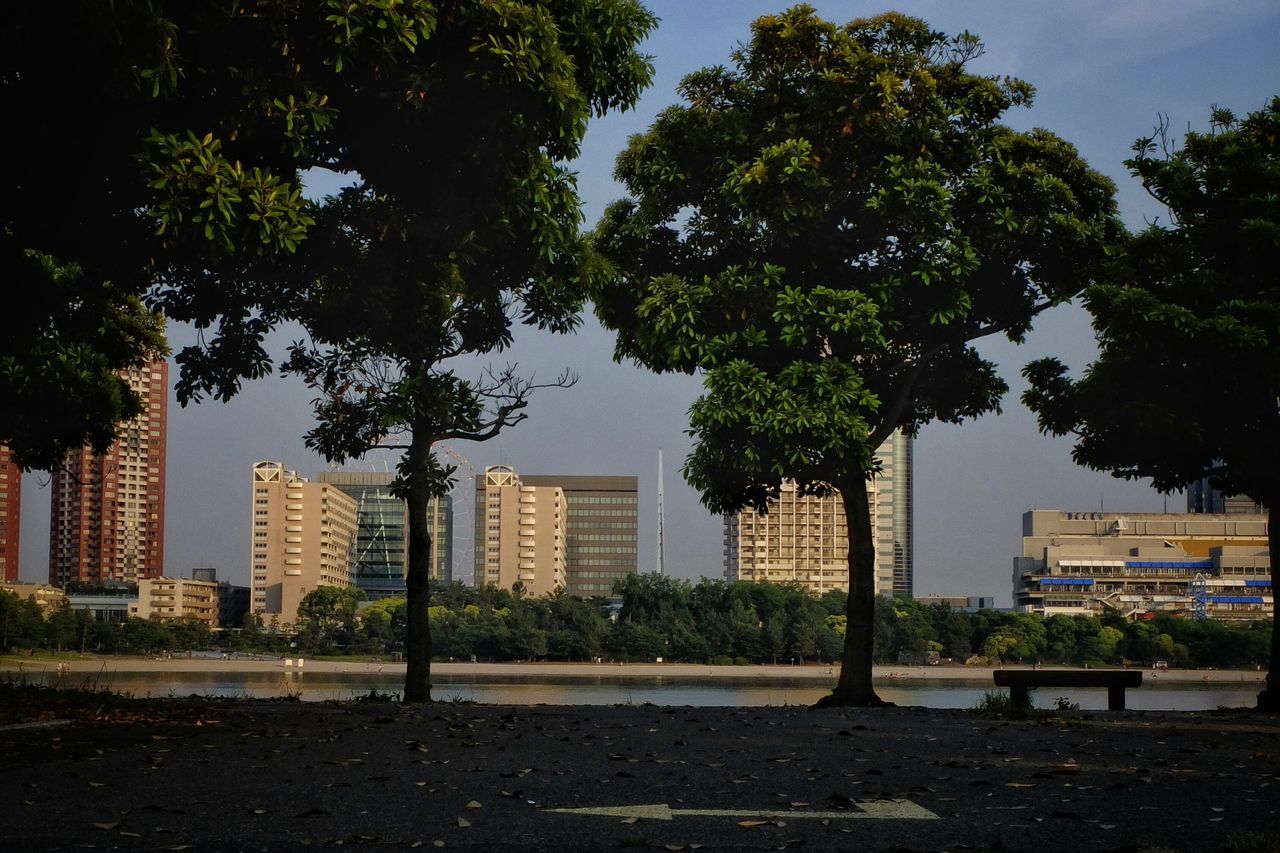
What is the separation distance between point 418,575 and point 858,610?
8405mm

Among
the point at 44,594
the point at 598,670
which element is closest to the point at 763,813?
the point at 598,670

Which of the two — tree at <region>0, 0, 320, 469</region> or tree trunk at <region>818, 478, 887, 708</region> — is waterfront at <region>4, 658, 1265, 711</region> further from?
tree at <region>0, 0, 320, 469</region>

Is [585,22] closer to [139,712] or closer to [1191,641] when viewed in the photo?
[139,712]

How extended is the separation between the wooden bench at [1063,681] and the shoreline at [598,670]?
97.8m

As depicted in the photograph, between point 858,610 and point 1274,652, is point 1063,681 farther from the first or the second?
point 1274,652

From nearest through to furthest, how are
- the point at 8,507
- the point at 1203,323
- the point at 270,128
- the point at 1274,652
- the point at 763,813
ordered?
the point at 763,813
the point at 270,128
the point at 1203,323
the point at 1274,652
the point at 8,507

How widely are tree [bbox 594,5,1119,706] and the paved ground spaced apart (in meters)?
8.22

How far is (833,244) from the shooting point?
2456cm

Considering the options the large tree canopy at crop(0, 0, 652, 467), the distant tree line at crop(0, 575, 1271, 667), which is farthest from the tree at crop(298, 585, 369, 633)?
the large tree canopy at crop(0, 0, 652, 467)

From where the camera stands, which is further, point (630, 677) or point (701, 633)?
point (701, 633)

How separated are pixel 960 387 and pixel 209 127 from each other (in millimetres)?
17346

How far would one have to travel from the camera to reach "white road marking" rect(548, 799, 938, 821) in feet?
29.1

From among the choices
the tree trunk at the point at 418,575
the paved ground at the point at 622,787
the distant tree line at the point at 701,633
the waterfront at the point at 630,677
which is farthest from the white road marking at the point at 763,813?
the distant tree line at the point at 701,633

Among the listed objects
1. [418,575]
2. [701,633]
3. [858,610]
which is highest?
[418,575]
